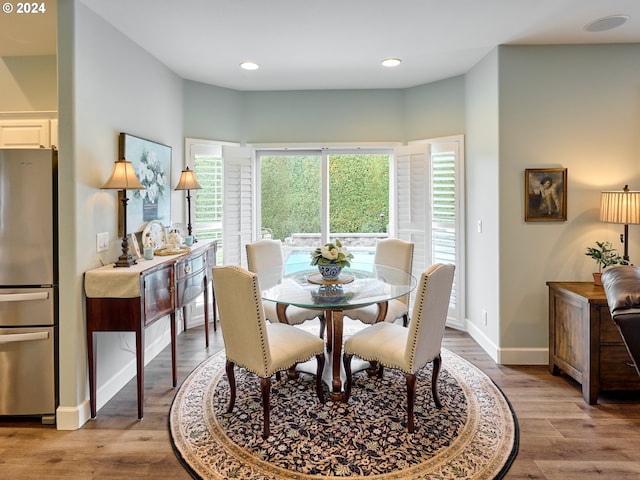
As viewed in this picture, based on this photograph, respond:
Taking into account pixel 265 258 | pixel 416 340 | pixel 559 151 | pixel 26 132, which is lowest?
pixel 416 340

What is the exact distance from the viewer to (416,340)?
8.08 ft

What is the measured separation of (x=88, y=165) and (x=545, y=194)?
3574mm

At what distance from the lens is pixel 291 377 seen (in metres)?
3.29

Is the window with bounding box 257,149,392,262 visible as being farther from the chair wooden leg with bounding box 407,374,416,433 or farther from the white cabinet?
the chair wooden leg with bounding box 407,374,416,433

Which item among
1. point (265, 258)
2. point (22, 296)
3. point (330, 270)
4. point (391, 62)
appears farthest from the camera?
point (265, 258)

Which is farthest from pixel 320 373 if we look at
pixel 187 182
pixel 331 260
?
pixel 187 182

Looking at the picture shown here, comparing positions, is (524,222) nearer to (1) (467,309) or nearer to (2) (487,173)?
(2) (487,173)

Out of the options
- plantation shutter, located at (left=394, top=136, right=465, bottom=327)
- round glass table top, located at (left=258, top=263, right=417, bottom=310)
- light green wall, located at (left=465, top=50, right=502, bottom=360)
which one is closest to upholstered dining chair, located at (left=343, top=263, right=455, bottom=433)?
round glass table top, located at (left=258, top=263, right=417, bottom=310)

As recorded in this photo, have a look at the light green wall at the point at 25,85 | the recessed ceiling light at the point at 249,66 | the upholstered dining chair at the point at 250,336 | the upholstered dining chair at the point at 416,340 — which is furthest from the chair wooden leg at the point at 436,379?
the light green wall at the point at 25,85

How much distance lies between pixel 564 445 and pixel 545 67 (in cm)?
295

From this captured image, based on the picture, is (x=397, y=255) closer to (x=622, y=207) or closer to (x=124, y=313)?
(x=622, y=207)

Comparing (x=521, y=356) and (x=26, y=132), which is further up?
(x=26, y=132)

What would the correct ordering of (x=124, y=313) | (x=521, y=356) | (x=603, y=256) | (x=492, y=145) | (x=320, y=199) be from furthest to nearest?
(x=320, y=199) → (x=492, y=145) → (x=521, y=356) → (x=603, y=256) → (x=124, y=313)

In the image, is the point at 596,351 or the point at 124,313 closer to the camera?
Answer: the point at 124,313
